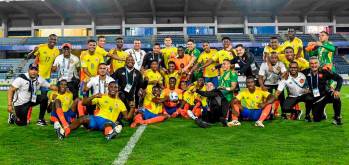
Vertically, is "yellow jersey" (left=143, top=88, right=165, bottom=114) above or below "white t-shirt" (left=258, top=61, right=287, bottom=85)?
below

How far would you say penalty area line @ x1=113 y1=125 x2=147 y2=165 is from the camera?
145 inches

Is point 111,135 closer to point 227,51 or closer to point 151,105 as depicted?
point 151,105

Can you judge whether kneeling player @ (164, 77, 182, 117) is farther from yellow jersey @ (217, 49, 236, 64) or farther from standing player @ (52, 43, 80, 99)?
standing player @ (52, 43, 80, 99)

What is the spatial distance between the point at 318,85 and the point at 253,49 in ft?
88.1

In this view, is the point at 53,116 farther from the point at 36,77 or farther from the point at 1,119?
the point at 1,119

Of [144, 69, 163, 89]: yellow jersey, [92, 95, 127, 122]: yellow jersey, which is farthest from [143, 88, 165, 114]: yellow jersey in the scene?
[92, 95, 127, 122]: yellow jersey

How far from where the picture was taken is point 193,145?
4.46 metres

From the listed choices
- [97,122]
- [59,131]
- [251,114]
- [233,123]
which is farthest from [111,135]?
[251,114]

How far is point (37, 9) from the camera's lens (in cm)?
3328

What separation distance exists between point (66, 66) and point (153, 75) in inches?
75.1

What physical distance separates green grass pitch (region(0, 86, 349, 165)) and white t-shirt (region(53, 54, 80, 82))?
1.23m

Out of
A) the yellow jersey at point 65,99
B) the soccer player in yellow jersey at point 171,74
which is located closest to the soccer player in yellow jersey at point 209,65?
the soccer player in yellow jersey at point 171,74

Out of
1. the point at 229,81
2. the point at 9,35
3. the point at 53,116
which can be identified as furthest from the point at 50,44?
the point at 9,35

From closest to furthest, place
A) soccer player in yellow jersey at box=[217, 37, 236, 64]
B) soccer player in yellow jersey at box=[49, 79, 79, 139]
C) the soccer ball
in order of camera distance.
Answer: soccer player in yellow jersey at box=[49, 79, 79, 139], the soccer ball, soccer player in yellow jersey at box=[217, 37, 236, 64]
